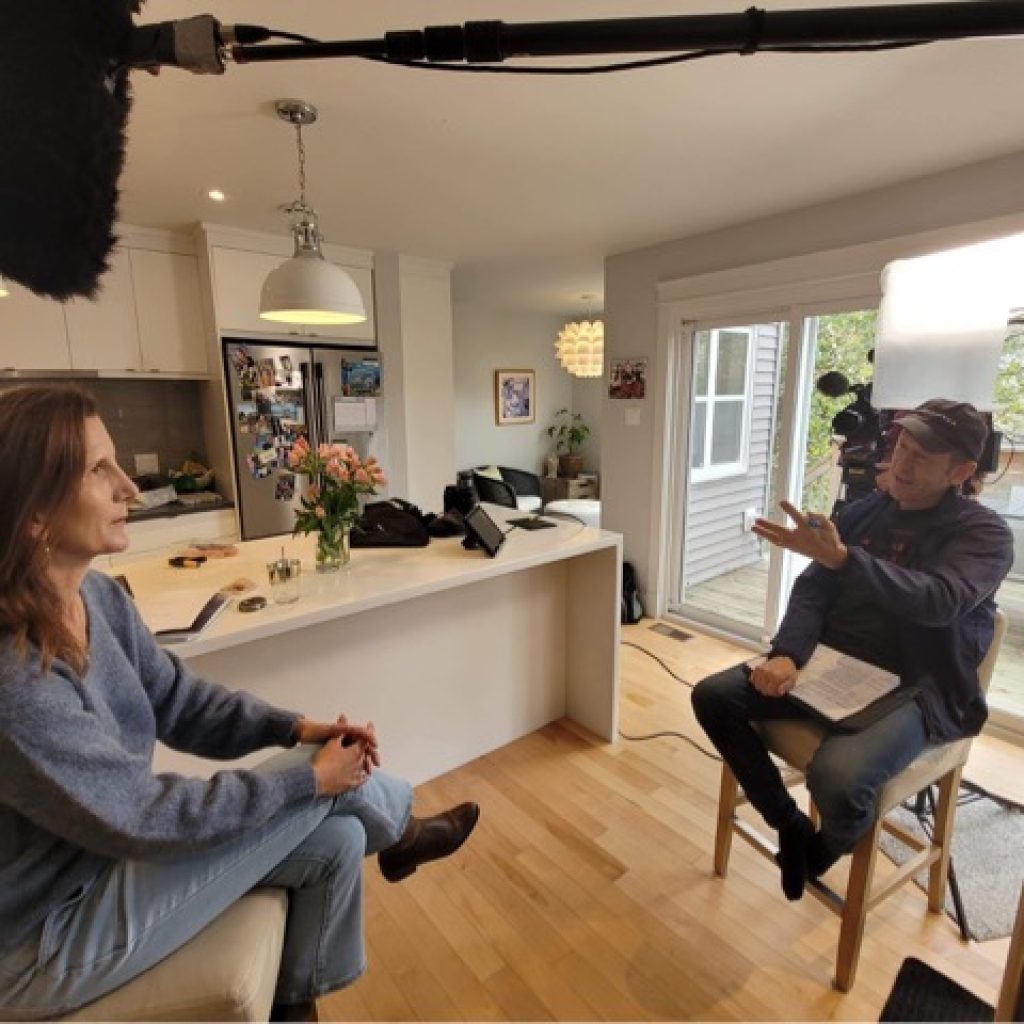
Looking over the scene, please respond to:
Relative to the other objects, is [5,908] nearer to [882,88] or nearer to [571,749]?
[571,749]

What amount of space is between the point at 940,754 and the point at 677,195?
7.76 ft

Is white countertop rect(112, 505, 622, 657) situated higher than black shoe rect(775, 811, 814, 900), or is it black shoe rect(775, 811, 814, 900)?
white countertop rect(112, 505, 622, 657)

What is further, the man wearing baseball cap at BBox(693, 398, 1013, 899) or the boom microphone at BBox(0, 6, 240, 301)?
the man wearing baseball cap at BBox(693, 398, 1013, 899)

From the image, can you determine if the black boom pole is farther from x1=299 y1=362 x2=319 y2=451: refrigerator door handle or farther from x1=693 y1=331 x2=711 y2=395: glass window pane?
x1=693 y1=331 x2=711 y2=395: glass window pane

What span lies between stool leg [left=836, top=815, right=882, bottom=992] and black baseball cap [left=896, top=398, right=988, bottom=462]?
3.01 feet

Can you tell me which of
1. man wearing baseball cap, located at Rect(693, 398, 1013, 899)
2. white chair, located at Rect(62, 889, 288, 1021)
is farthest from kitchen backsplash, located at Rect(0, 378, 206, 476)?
man wearing baseball cap, located at Rect(693, 398, 1013, 899)

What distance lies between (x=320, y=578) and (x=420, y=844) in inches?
31.2

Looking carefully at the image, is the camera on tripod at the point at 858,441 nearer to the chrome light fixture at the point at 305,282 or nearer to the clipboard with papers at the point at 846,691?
the clipboard with papers at the point at 846,691

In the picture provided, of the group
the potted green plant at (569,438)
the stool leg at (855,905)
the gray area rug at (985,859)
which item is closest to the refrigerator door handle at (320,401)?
the stool leg at (855,905)

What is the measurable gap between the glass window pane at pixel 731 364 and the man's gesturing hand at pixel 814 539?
2346 mm

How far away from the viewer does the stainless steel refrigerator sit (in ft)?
10.4

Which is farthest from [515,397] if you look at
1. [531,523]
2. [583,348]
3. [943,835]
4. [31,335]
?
[943,835]

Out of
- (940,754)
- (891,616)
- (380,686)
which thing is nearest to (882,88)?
(891,616)

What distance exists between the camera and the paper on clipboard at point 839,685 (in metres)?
1.44
